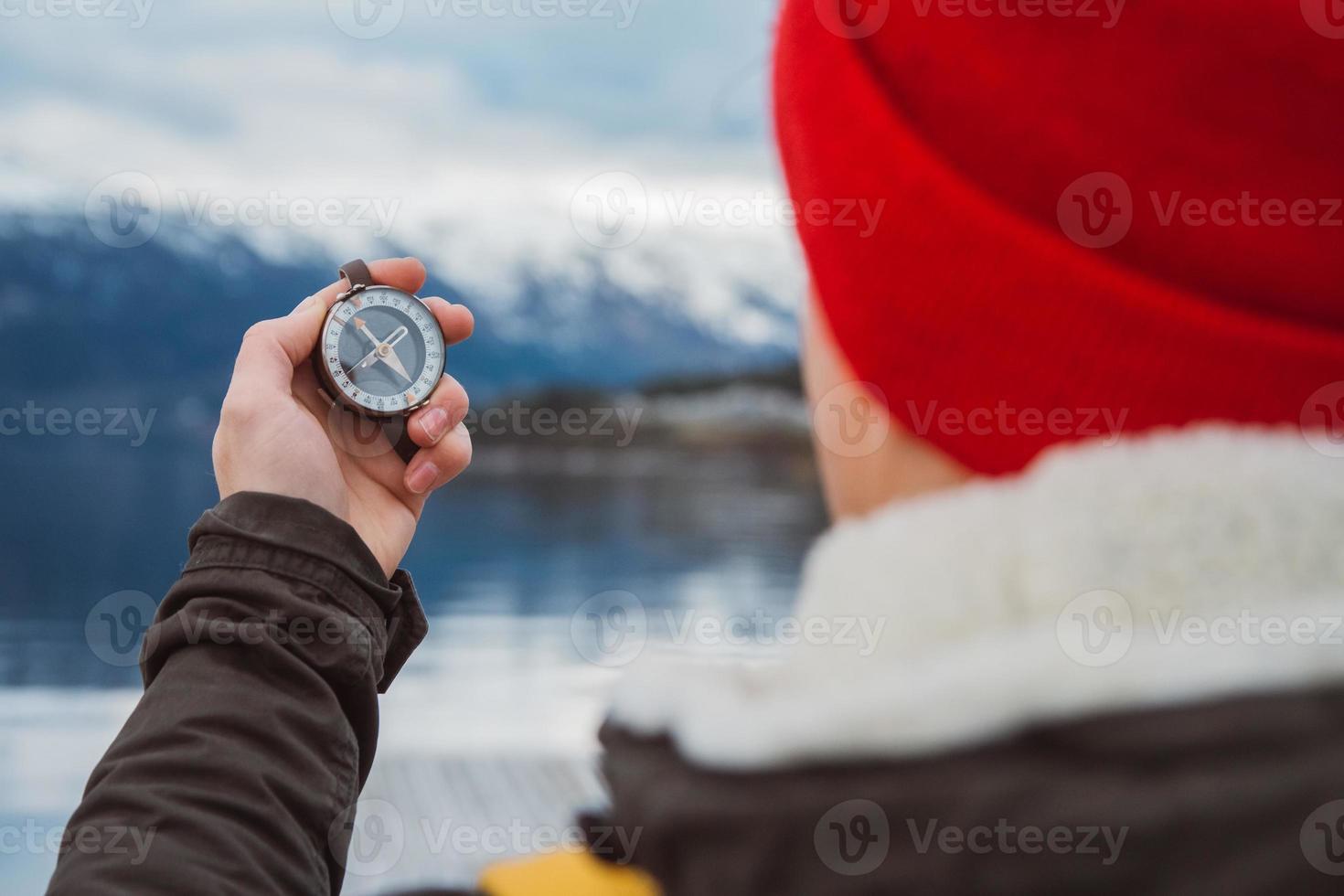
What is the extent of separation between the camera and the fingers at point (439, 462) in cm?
123

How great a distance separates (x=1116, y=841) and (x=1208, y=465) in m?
0.16

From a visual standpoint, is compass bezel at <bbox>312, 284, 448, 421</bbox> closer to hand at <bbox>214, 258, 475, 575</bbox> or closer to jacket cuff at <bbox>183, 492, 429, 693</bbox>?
hand at <bbox>214, 258, 475, 575</bbox>

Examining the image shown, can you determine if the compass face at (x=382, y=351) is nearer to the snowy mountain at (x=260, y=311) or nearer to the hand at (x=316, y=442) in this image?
the hand at (x=316, y=442)

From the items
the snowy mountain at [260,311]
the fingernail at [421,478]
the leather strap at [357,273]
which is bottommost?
the fingernail at [421,478]

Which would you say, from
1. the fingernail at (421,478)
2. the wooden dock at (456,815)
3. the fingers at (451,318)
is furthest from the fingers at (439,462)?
the wooden dock at (456,815)

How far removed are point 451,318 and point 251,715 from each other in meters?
0.75

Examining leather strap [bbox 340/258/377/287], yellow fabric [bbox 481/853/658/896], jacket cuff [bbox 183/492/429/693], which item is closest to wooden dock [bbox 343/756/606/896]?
leather strap [bbox 340/258/377/287]

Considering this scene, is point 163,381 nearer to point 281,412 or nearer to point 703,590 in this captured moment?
point 703,590

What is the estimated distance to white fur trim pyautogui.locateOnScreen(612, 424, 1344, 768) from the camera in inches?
15.5

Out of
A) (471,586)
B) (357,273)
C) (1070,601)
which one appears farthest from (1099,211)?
(471,586)

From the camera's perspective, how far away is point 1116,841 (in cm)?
38

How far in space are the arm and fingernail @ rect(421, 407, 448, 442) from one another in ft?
0.83

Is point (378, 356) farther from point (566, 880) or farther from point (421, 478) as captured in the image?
point (566, 880)

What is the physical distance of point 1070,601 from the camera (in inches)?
16.8
